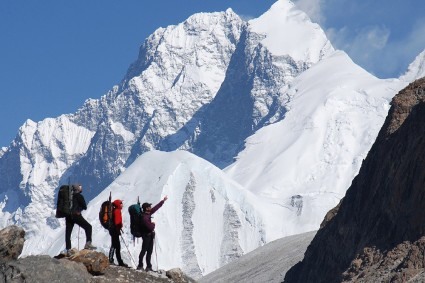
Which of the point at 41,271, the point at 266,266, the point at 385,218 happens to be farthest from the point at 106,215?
the point at 266,266

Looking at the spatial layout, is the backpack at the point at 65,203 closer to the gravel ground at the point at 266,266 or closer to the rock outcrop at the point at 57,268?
the rock outcrop at the point at 57,268

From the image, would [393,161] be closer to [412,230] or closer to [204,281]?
[412,230]

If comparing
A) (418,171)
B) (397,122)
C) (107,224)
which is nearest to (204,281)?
(397,122)

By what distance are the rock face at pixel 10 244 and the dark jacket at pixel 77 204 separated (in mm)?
2985

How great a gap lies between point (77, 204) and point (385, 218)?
91.0 m

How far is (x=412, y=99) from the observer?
12912 centimetres

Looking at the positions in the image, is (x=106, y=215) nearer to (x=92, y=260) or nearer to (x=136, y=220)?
(x=136, y=220)

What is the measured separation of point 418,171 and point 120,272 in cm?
8915

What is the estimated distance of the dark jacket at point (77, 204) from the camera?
91.8ft

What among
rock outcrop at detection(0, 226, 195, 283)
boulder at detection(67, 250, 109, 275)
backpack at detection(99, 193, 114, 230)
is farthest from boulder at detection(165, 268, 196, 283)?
backpack at detection(99, 193, 114, 230)

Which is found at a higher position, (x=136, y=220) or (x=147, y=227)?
(x=136, y=220)

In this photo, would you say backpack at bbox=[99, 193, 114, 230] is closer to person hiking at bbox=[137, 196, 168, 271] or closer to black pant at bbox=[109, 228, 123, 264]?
black pant at bbox=[109, 228, 123, 264]

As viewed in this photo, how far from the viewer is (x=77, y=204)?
92.0 ft

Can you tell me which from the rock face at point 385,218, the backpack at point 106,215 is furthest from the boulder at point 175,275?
the rock face at point 385,218
